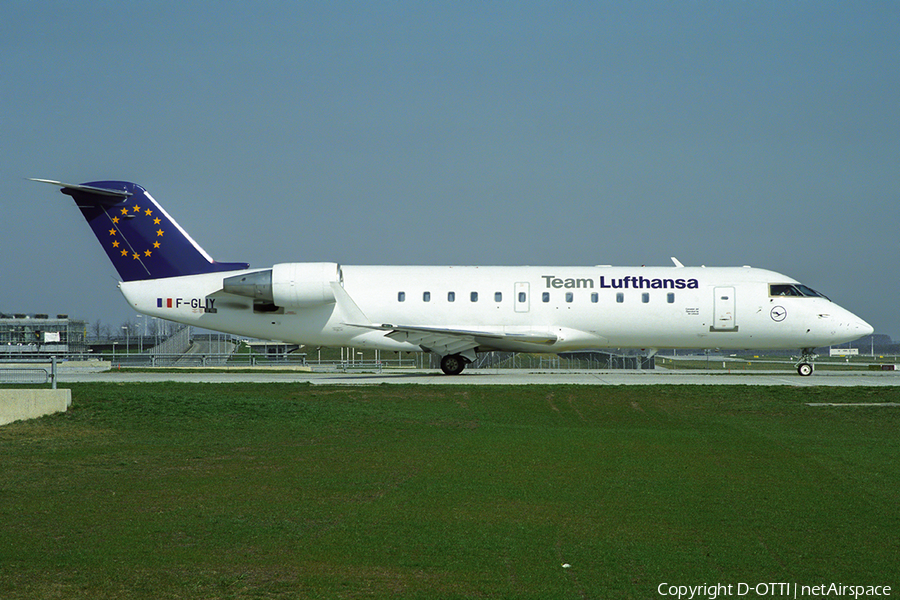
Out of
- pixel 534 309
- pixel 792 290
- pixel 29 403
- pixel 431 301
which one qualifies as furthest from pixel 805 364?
pixel 29 403

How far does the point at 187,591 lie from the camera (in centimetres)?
667

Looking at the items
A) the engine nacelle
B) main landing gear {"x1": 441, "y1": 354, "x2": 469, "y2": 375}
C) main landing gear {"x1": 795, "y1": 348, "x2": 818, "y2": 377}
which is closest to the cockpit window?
main landing gear {"x1": 795, "y1": 348, "x2": 818, "y2": 377}

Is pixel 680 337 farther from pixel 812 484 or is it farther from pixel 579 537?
pixel 579 537

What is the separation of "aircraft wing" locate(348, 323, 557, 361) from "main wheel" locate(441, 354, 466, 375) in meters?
0.28

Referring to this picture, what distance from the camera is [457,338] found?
28.9m

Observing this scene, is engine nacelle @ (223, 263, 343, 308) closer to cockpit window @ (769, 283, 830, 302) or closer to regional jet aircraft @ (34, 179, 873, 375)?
regional jet aircraft @ (34, 179, 873, 375)

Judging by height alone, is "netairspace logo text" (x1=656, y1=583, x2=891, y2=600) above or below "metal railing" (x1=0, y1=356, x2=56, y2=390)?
below

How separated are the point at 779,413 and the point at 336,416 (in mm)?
10218

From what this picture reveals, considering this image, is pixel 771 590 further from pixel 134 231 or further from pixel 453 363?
pixel 134 231

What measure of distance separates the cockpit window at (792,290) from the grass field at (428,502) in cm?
1235

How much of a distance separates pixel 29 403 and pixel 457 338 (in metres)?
14.9

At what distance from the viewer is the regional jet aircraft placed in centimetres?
2900

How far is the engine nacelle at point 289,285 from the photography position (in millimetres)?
28469

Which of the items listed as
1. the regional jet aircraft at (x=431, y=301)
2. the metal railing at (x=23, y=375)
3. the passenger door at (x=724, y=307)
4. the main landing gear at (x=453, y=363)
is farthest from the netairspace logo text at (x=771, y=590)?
the passenger door at (x=724, y=307)
